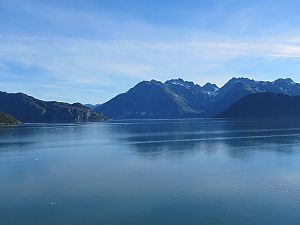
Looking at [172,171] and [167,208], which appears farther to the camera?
[172,171]

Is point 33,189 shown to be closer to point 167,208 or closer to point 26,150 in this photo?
point 167,208

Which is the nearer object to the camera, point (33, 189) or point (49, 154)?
point (33, 189)

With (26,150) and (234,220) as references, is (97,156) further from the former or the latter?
(234,220)

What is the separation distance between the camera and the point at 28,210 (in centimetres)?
3428

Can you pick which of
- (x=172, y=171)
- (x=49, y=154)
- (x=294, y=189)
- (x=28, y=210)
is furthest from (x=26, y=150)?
(x=294, y=189)

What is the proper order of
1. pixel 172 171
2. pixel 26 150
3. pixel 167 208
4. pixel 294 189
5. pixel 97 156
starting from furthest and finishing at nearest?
1. pixel 26 150
2. pixel 97 156
3. pixel 172 171
4. pixel 294 189
5. pixel 167 208

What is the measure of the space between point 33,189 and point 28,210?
8.23 metres

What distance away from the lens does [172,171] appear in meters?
52.7

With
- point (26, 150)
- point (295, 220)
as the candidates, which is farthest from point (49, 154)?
point (295, 220)

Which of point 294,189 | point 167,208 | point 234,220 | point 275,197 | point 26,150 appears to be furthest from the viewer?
point 26,150

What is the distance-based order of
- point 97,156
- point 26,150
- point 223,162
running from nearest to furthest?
point 223,162 < point 97,156 < point 26,150

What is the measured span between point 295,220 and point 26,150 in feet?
198

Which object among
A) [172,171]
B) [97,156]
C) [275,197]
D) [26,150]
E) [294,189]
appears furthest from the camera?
[26,150]

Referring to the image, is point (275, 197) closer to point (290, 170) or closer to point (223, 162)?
point (290, 170)
